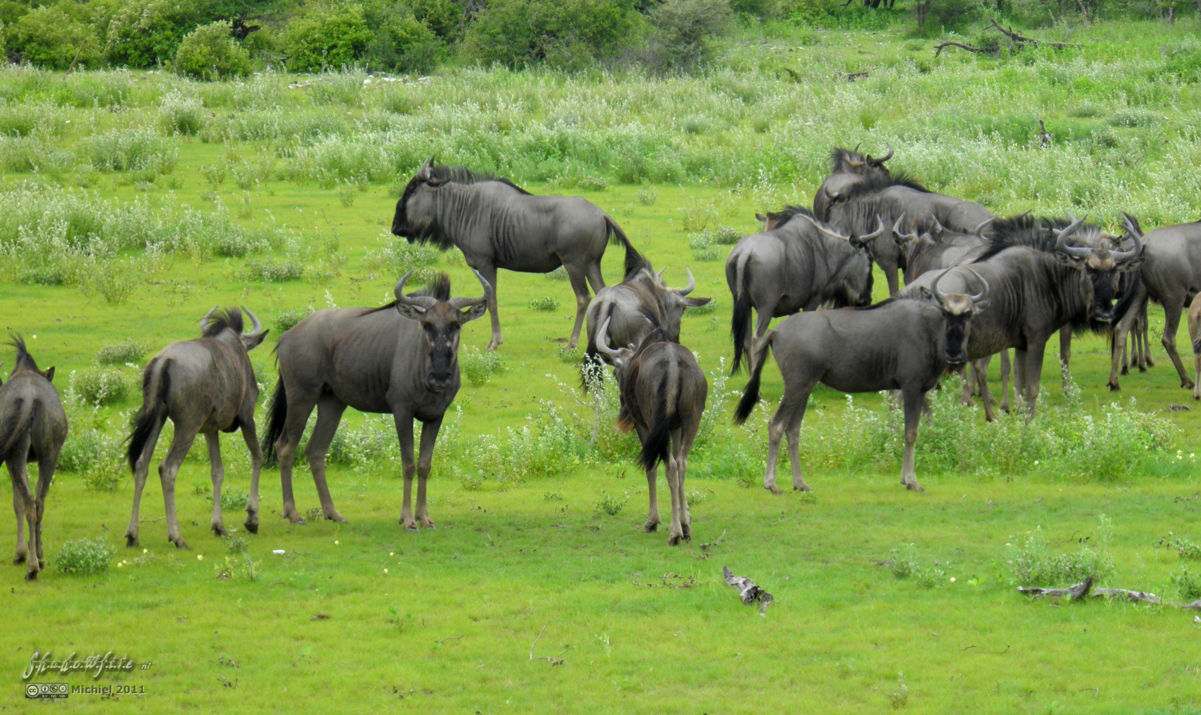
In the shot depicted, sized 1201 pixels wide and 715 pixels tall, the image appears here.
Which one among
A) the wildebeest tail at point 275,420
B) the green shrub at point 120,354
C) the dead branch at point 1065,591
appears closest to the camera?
the dead branch at point 1065,591

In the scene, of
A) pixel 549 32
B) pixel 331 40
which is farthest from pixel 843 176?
pixel 331 40

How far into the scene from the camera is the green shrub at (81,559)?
857cm

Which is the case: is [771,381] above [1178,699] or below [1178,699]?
below

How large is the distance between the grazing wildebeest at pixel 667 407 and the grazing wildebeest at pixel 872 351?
1403 millimetres

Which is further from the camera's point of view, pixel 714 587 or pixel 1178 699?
pixel 714 587

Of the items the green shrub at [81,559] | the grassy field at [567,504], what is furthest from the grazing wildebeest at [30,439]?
the grassy field at [567,504]

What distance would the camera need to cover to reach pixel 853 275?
1414 cm

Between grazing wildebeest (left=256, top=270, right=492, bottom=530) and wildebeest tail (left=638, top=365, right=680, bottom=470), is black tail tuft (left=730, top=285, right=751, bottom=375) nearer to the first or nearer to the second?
grazing wildebeest (left=256, top=270, right=492, bottom=530)

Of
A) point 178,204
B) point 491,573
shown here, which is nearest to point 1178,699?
point 491,573

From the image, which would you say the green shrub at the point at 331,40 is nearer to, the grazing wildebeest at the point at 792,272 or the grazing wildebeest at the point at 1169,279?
the grazing wildebeest at the point at 792,272

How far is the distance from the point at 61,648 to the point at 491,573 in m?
2.70

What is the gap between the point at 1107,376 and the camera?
14.7 meters

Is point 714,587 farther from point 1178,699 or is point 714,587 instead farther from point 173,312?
point 173,312

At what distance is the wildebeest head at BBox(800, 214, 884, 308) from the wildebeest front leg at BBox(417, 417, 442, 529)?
585 cm
